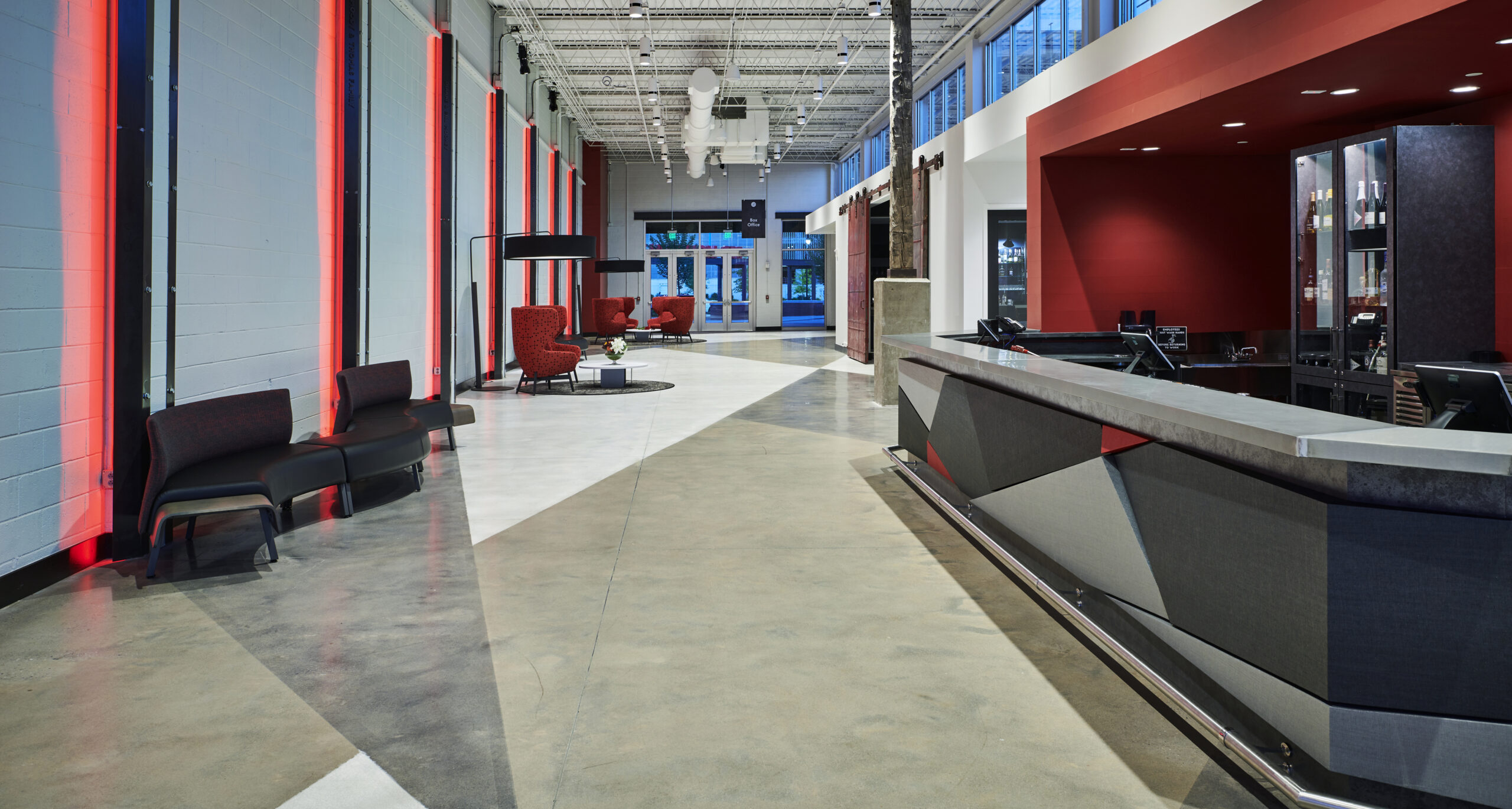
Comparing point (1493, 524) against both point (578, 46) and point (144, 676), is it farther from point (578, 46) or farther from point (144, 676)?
point (578, 46)

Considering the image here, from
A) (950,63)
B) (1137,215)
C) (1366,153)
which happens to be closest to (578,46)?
(950,63)

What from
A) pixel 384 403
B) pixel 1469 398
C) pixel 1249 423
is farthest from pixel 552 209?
pixel 1249 423

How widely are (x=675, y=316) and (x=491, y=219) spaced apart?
35.7 feet

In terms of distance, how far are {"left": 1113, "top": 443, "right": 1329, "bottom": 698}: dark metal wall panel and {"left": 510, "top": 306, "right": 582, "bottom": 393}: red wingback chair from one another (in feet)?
32.8

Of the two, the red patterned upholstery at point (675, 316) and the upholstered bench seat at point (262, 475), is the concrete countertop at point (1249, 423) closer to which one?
the upholstered bench seat at point (262, 475)

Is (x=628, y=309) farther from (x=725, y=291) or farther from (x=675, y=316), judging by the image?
(x=725, y=291)

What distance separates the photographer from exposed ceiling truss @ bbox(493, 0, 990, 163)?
1416cm

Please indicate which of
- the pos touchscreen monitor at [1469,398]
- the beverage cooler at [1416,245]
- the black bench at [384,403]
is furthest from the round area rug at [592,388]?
the pos touchscreen monitor at [1469,398]

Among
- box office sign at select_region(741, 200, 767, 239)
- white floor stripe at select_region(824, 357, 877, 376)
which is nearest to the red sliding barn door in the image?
white floor stripe at select_region(824, 357, 877, 376)

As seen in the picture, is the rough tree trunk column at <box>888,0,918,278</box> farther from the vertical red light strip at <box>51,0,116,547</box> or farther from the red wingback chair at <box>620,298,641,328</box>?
the red wingback chair at <box>620,298,641,328</box>

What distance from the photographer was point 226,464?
4898mm

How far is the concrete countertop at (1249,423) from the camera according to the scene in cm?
203

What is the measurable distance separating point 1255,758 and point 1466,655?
0.49m

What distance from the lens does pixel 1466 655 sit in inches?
82.2
